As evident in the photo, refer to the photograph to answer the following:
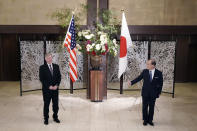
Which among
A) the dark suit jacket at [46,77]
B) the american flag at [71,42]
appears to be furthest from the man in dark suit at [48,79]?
the american flag at [71,42]

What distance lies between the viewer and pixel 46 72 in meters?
5.21

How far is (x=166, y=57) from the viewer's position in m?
7.94

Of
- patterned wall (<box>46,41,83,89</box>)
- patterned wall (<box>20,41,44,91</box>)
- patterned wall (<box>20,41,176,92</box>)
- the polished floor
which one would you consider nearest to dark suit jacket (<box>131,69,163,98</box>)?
the polished floor

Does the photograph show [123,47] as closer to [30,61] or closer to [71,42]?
[71,42]

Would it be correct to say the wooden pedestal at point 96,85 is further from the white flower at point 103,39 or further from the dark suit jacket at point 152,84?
the dark suit jacket at point 152,84

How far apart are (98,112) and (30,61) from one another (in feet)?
9.07

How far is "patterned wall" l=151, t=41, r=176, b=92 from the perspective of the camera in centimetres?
788

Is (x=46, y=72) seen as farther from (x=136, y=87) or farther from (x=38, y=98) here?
(x=136, y=87)

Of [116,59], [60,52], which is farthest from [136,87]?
[60,52]

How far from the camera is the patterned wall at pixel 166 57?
7.88 meters

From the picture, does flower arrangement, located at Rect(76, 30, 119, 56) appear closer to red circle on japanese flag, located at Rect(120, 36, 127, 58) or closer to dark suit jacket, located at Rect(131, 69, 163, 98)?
red circle on japanese flag, located at Rect(120, 36, 127, 58)

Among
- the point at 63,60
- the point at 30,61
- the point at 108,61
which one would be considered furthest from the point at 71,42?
the point at 30,61

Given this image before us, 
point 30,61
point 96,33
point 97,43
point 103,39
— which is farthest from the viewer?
point 30,61

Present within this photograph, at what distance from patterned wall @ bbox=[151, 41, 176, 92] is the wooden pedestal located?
1851 millimetres
